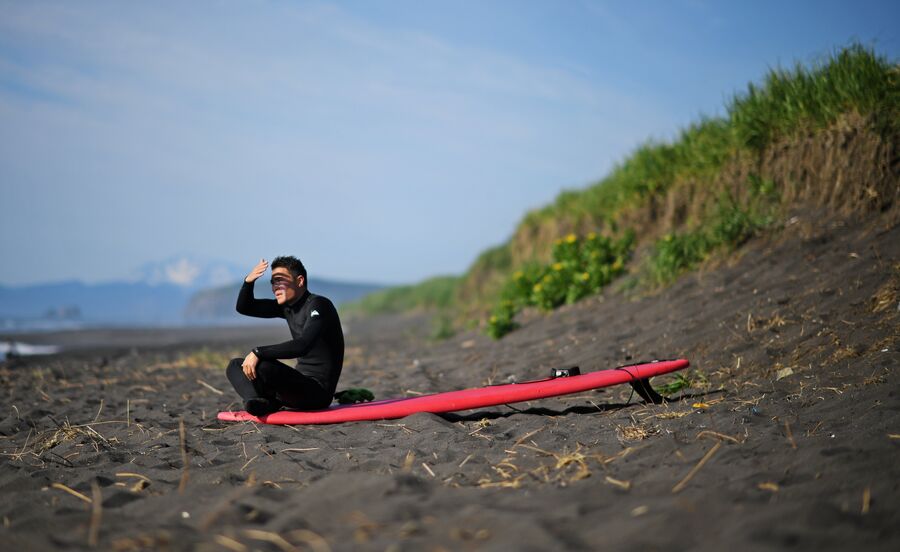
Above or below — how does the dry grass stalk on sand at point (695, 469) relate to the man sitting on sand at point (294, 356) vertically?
below

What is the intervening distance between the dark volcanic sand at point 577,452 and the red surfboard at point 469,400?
14 cm

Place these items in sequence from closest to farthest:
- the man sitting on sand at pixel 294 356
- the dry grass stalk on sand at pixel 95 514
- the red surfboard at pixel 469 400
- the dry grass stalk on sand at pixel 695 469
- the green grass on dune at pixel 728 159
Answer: the dry grass stalk on sand at pixel 95 514, the dry grass stalk on sand at pixel 695 469, the man sitting on sand at pixel 294 356, the red surfboard at pixel 469 400, the green grass on dune at pixel 728 159

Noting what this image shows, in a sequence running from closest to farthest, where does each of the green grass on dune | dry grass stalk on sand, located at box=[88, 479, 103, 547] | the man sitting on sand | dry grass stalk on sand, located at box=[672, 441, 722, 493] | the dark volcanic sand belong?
the dark volcanic sand → dry grass stalk on sand, located at box=[88, 479, 103, 547] → dry grass stalk on sand, located at box=[672, 441, 722, 493] → the man sitting on sand → the green grass on dune

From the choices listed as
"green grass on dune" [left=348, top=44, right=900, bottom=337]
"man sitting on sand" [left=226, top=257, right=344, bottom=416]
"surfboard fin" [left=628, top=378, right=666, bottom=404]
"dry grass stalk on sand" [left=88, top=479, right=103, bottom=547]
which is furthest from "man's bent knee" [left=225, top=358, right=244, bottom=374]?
"green grass on dune" [left=348, top=44, right=900, bottom=337]

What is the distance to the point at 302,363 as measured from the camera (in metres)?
5.18

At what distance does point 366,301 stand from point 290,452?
2942 centimetres

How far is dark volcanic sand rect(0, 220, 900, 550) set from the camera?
2.42 m

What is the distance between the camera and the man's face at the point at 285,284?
509cm

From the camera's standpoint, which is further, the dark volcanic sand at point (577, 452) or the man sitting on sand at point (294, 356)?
the man sitting on sand at point (294, 356)

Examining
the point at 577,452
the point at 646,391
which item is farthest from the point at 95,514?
the point at 646,391

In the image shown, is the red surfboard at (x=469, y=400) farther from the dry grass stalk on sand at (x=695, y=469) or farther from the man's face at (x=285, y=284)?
the dry grass stalk on sand at (x=695, y=469)

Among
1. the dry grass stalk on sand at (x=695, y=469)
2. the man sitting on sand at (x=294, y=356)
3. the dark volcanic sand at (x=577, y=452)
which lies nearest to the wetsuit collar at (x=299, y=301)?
the man sitting on sand at (x=294, y=356)

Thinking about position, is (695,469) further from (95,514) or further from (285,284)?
(285,284)

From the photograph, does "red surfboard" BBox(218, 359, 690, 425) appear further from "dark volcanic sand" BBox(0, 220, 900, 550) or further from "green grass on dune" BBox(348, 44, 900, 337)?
"green grass on dune" BBox(348, 44, 900, 337)
